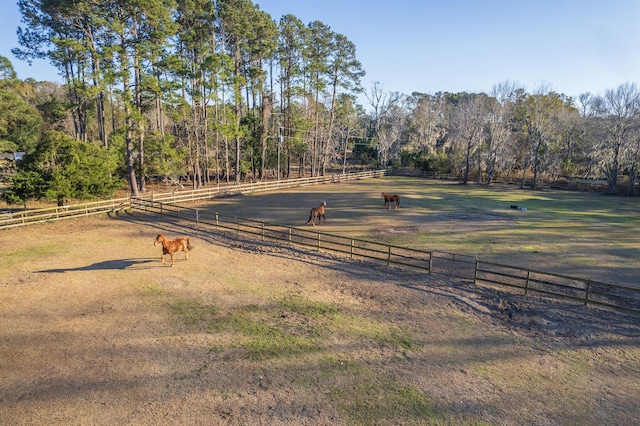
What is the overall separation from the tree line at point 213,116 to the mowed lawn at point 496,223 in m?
7.79

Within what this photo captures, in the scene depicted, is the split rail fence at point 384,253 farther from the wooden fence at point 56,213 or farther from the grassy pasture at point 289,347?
the grassy pasture at point 289,347

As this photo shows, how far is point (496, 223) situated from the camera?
20906 mm

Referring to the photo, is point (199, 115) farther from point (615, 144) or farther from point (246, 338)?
point (615, 144)

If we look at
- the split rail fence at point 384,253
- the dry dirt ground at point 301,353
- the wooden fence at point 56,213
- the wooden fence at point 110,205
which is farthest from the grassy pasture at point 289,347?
the wooden fence at point 110,205

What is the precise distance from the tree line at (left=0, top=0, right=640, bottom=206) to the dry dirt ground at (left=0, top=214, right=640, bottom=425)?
15.0 m

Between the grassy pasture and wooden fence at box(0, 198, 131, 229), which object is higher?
wooden fence at box(0, 198, 131, 229)

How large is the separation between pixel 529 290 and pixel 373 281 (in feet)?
16.5

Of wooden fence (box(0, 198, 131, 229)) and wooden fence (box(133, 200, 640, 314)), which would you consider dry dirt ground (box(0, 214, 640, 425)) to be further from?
wooden fence (box(0, 198, 131, 229))

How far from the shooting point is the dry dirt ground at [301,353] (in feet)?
19.1

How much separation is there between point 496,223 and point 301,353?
58.9 ft

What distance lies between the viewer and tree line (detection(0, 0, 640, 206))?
904 inches

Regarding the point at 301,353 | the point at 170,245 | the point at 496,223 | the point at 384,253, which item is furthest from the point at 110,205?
the point at 496,223

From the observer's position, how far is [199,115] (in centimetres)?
3725

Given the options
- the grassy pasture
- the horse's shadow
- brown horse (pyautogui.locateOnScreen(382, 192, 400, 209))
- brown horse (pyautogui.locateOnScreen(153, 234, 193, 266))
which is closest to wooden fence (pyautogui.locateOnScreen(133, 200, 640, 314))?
the grassy pasture
